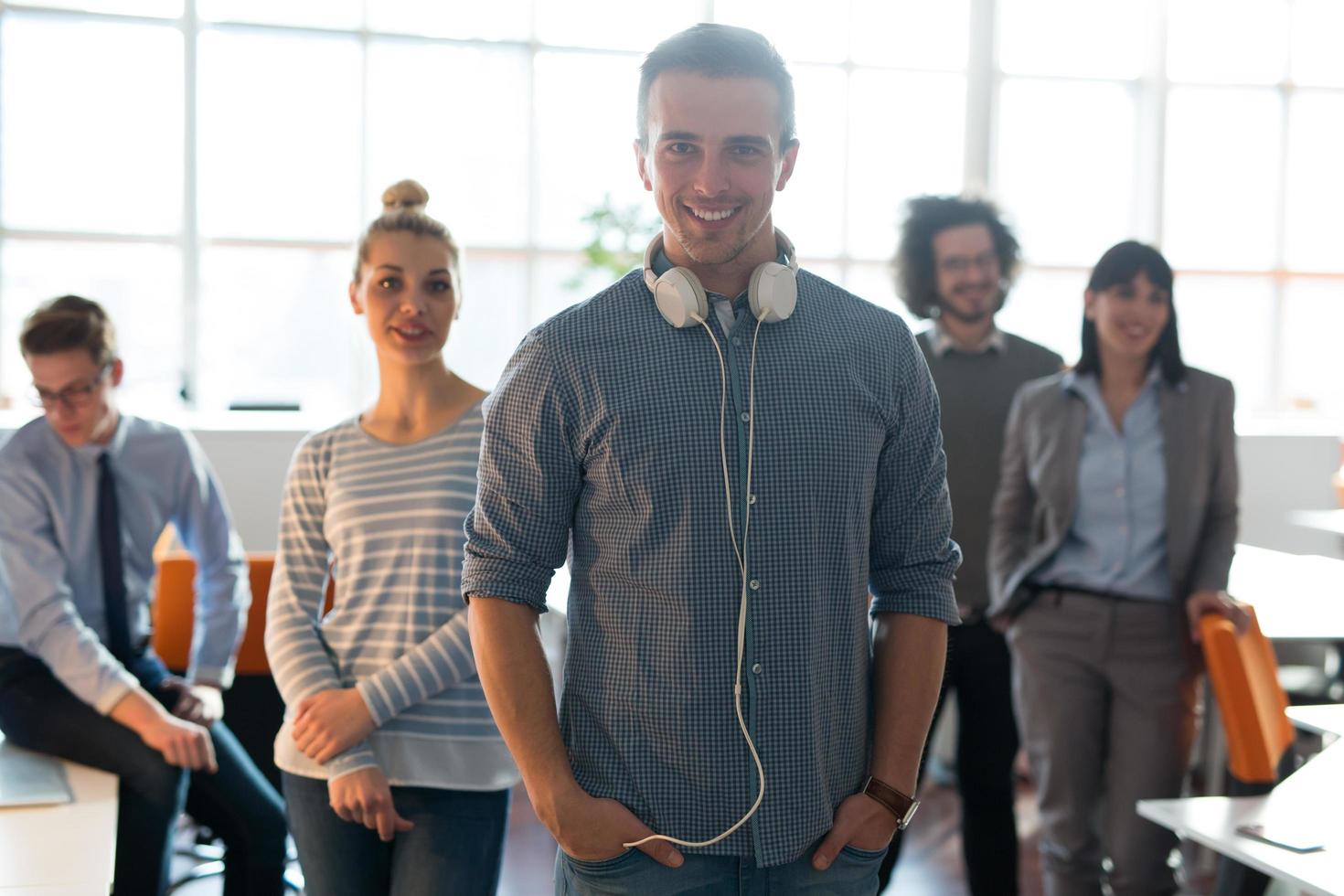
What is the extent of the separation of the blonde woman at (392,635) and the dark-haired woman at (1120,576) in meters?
1.44

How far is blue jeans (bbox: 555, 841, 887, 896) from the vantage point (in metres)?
1.51

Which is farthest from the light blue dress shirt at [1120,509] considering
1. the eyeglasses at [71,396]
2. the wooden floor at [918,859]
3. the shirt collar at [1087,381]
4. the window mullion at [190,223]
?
the window mullion at [190,223]

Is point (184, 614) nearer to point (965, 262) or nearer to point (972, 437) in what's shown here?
point (972, 437)

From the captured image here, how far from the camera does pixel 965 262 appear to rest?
3.48 m

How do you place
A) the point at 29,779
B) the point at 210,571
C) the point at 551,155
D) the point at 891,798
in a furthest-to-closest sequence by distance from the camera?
the point at 551,155 → the point at 210,571 → the point at 29,779 → the point at 891,798

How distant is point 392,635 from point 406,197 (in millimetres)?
725

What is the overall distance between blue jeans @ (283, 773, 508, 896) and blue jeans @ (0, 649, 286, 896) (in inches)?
30.1

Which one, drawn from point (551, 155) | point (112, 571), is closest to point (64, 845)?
point (112, 571)

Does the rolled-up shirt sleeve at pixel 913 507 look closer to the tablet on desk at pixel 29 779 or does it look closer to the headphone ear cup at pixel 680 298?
the headphone ear cup at pixel 680 298

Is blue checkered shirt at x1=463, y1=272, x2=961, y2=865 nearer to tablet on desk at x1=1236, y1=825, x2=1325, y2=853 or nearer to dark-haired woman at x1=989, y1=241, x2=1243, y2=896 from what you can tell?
tablet on desk at x1=1236, y1=825, x2=1325, y2=853

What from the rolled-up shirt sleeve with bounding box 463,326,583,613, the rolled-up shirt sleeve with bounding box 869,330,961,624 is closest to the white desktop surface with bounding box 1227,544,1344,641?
the rolled-up shirt sleeve with bounding box 869,330,961,624

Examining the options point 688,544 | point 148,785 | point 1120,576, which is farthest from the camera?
point 1120,576

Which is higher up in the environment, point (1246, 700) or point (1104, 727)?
point (1246, 700)

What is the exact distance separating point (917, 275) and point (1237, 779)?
5.08ft
